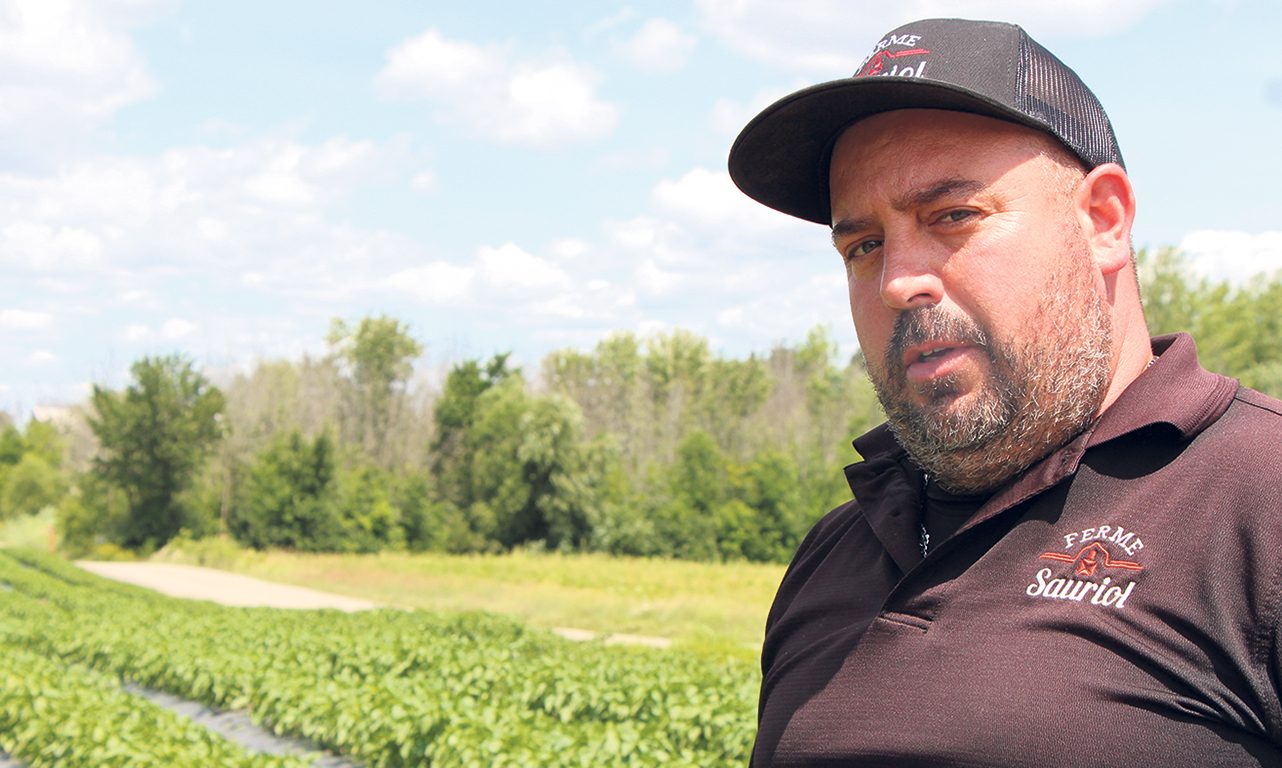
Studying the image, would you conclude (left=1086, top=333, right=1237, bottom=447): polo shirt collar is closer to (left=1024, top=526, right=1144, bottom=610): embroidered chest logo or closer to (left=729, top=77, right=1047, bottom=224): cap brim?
(left=1024, top=526, right=1144, bottom=610): embroidered chest logo

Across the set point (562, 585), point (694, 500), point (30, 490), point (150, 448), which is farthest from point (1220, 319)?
point (30, 490)

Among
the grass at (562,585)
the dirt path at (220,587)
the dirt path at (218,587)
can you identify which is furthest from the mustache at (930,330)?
the dirt path at (218,587)

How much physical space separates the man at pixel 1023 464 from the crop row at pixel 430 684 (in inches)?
190

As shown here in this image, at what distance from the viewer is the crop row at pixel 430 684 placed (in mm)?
6617

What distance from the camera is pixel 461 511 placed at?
42281 millimetres

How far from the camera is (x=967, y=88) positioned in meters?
1.34

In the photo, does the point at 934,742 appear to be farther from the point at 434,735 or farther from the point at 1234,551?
the point at 434,735

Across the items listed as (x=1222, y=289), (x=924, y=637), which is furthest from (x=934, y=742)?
(x=1222, y=289)

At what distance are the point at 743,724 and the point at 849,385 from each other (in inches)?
1842

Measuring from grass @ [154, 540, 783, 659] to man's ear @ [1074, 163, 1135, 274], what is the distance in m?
14.4

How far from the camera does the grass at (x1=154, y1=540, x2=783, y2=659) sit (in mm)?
22281

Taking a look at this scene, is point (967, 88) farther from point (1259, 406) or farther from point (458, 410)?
point (458, 410)

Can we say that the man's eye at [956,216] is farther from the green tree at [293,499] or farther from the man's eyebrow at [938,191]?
the green tree at [293,499]

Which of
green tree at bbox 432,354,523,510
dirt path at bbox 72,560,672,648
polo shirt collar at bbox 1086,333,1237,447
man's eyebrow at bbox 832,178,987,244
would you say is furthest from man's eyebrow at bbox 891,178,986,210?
green tree at bbox 432,354,523,510
